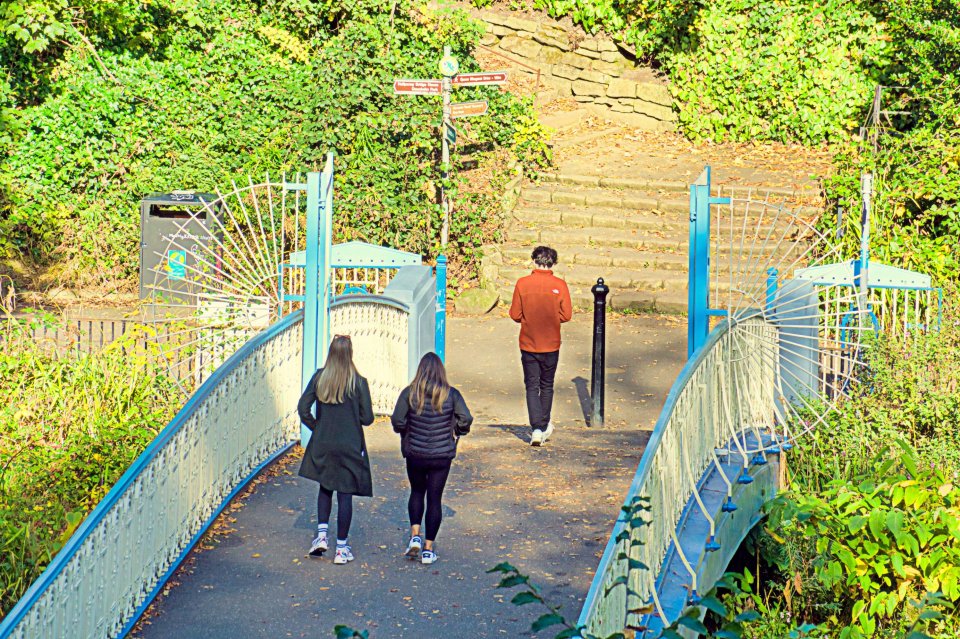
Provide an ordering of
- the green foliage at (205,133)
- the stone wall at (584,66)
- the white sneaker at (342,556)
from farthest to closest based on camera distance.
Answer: the stone wall at (584,66) < the green foliage at (205,133) < the white sneaker at (342,556)

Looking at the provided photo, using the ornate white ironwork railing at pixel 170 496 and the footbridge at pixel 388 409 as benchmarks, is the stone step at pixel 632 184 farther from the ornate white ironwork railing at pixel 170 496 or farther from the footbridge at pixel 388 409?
the ornate white ironwork railing at pixel 170 496

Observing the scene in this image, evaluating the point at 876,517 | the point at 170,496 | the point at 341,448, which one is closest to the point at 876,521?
the point at 876,517

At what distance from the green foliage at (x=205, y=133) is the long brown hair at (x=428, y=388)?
30.7 ft

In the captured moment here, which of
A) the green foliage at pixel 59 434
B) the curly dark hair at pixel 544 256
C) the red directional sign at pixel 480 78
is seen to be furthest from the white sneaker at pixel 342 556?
the red directional sign at pixel 480 78

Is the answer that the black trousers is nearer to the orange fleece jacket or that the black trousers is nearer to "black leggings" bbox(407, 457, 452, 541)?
the orange fleece jacket

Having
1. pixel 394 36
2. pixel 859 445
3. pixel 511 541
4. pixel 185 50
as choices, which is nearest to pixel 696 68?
pixel 394 36

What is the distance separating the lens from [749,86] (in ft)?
64.3

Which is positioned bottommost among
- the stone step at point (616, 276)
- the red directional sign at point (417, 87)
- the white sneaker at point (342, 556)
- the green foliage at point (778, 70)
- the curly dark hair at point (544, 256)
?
the white sneaker at point (342, 556)

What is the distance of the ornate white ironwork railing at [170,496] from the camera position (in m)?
5.25

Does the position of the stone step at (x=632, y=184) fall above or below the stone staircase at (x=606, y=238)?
above

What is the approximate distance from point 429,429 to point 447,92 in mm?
9894

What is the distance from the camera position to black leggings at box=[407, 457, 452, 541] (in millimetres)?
6973

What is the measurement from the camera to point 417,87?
1566 centimetres

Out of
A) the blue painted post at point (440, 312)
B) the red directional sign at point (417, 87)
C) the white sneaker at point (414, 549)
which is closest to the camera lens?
the white sneaker at point (414, 549)
